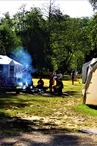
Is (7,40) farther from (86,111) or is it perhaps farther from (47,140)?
(47,140)

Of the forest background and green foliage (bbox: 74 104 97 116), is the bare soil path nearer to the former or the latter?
green foliage (bbox: 74 104 97 116)

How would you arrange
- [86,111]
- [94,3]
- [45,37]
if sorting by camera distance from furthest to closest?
[45,37] < [94,3] < [86,111]

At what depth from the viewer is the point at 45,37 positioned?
65.1 m

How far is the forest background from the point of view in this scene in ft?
205

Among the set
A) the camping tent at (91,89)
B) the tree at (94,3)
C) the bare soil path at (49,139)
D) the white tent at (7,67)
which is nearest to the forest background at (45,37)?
the tree at (94,3)

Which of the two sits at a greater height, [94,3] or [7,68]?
[94,3]

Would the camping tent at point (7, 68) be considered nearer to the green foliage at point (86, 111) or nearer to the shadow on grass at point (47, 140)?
the green foliage at point (86, 111)

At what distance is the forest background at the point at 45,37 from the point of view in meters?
62.6

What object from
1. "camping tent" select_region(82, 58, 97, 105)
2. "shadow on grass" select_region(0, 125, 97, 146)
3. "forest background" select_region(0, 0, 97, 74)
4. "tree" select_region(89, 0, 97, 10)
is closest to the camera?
"shadow on grass" select_region(0, 125, 97, 146)

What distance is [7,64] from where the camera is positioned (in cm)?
3272

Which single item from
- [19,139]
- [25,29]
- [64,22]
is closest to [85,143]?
[19,139]

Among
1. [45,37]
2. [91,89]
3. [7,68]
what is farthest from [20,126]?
[45,37]

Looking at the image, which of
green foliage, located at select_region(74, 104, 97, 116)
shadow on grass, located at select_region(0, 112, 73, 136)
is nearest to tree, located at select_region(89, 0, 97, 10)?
green foliage, located at select_region(74, 104, 97, 116)

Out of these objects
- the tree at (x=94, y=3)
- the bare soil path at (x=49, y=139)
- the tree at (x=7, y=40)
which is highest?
the tree at (x=94, y=3)
